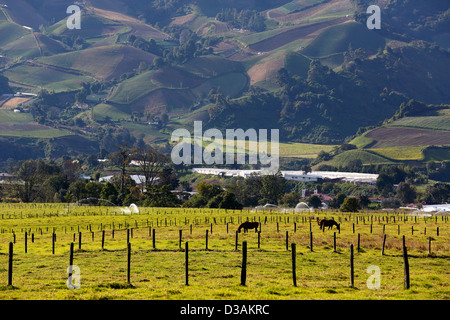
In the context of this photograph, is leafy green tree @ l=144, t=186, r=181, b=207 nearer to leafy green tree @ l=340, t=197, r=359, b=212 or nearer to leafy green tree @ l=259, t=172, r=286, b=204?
leafy green tree @ l=259, t=172, r=286, b=204

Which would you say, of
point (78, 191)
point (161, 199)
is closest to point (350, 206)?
point (161, 199)

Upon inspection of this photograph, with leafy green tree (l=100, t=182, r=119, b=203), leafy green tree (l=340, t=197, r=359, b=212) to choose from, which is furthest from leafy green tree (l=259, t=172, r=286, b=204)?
leafy green tree (l=340, t=197, r=359, b=212)

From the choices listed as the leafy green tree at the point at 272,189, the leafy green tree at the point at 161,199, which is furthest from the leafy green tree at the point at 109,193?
the leafy green tree at the point at 272,189

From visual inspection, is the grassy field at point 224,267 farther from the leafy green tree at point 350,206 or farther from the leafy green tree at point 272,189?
the leafy green tree at point 272,189

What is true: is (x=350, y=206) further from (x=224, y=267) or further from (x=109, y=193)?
(x=224, y=267)

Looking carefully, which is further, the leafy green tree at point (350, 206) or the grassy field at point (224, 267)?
the leafy green tree at point (350, 206)

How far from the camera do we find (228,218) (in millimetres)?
89375

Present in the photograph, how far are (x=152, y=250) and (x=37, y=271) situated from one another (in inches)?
485

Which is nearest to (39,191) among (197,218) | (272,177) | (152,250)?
(272,177)

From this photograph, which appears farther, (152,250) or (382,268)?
(152,250)

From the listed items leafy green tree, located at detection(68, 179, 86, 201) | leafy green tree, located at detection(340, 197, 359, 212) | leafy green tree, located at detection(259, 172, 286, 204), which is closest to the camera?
leafy green tree, located at detection(340, 197, 359, 212)
